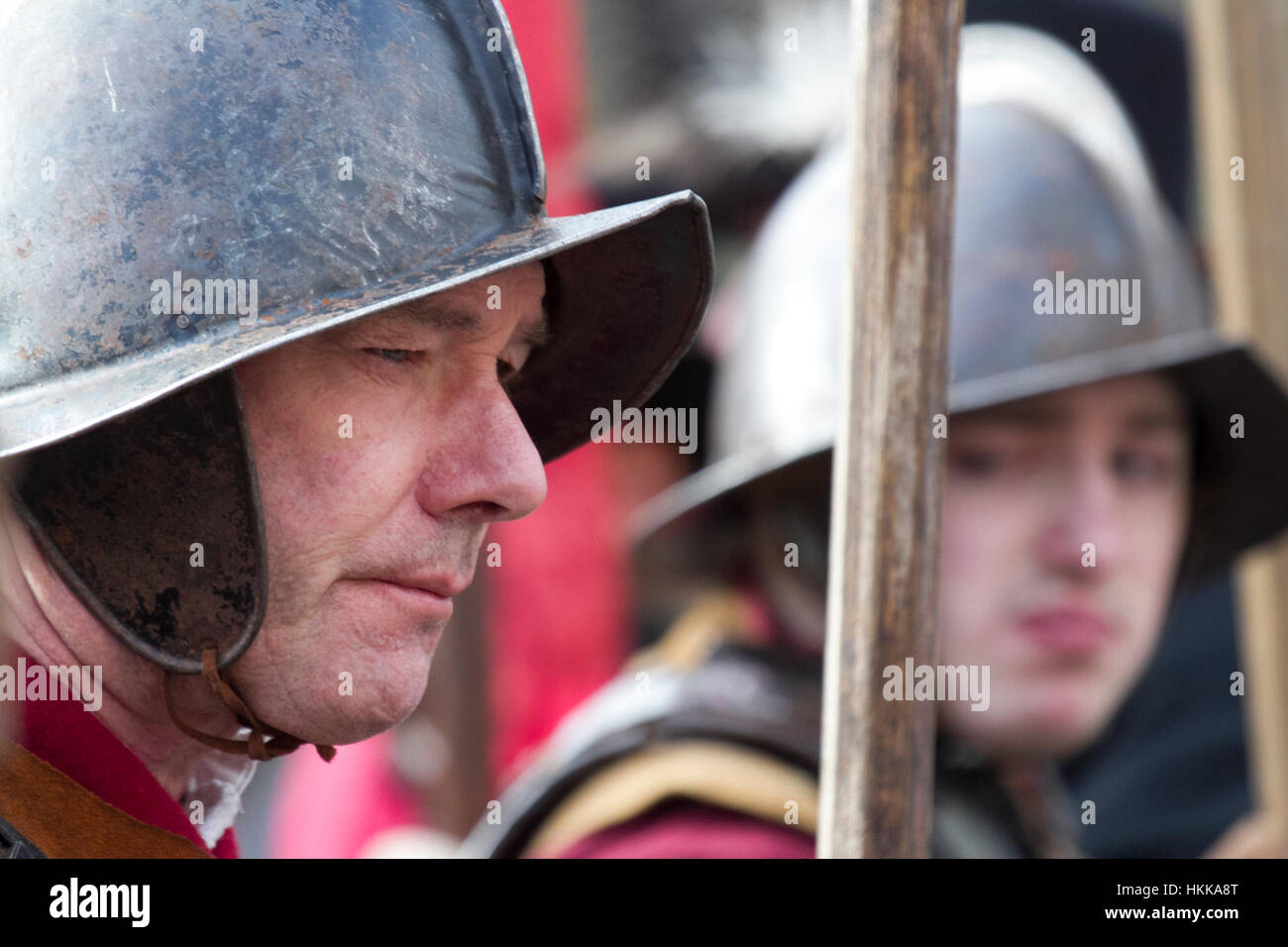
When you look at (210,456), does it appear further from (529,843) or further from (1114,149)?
(1114,149)

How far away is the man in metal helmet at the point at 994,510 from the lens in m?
3.14

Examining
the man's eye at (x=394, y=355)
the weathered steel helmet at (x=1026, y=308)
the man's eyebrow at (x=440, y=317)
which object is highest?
the weathered steel helmet at (x=1026, y=308)

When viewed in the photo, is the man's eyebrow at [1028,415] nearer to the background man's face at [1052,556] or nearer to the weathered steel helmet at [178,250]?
the background man's face at [1052,556]

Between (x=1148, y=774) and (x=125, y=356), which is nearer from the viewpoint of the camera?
(x=125, y=356)

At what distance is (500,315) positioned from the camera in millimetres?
1760

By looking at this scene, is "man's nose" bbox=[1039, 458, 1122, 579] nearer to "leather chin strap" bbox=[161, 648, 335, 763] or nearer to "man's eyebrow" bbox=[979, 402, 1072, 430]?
"man's eyebrow" bbox=[979, 402, 1072, 430]

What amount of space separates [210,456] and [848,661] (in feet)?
2.61

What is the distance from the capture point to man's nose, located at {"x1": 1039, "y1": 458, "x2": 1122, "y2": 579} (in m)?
3.31

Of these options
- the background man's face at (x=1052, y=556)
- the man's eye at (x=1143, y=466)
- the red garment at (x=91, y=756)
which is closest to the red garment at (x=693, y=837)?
the background man's face at (x=1052, y=556)

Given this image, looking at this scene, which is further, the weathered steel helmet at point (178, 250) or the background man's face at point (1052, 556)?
the background man's face at point (1052, 556)

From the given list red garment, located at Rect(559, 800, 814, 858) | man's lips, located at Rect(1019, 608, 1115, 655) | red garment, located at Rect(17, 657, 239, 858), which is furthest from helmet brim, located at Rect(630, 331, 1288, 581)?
red garment, located at Rect(17, 657, 239, 858)

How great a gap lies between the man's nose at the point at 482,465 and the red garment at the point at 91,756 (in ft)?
1.35
